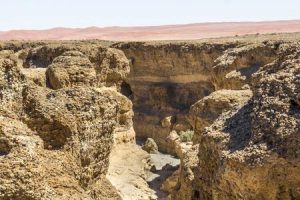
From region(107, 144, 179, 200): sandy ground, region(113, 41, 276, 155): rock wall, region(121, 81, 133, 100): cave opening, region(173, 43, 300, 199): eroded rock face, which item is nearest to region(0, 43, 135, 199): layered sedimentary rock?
region(173, 43, 300, 199): eroded rock face

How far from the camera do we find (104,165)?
7059 millimetres

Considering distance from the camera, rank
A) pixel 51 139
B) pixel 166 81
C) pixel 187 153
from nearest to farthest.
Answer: pixel 51 139 < pixel 187 153 < pixel 166 81

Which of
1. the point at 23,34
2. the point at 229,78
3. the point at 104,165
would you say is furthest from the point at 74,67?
the point at 23,34

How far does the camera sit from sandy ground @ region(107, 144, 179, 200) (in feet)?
51.3

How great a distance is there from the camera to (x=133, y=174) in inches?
687

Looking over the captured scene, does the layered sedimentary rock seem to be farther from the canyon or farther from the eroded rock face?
the eroded rock face

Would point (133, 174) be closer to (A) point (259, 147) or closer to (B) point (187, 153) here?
(B) point (187, 153)

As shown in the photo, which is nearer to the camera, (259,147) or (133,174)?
(259,147)

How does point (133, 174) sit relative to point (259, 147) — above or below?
below

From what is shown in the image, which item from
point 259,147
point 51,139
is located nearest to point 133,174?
point 51,139

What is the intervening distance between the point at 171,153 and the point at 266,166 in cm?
2248

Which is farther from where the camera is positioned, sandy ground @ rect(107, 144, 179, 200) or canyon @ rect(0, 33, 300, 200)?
sandy ground @ rect(107, 144, 179, 200)

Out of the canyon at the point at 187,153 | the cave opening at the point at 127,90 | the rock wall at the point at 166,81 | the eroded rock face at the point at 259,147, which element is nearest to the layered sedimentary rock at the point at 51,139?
the canyon at the point at 187,153

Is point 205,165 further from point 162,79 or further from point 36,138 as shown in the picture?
point 162,79
